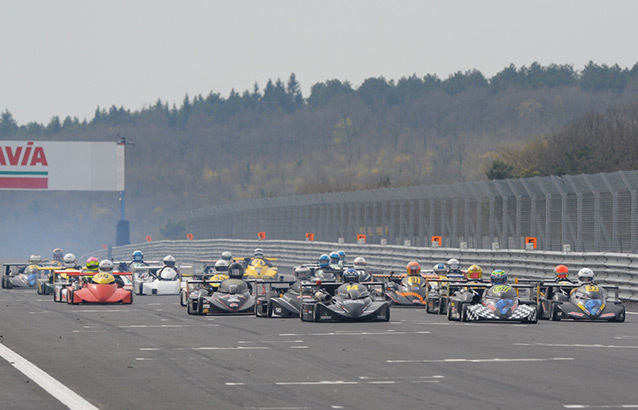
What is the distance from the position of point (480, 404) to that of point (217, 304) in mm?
17123

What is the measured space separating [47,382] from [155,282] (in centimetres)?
2854

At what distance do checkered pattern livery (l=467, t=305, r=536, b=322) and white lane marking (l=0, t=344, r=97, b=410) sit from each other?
10.9 metres

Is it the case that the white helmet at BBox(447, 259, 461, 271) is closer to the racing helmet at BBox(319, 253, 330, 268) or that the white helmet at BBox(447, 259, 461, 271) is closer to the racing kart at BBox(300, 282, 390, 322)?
the racing helmet at BBox(319, 253, 330, 268)

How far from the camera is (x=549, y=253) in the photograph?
120ft

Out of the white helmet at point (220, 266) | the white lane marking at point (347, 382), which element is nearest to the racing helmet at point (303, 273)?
the white helmet at point (220, 266)

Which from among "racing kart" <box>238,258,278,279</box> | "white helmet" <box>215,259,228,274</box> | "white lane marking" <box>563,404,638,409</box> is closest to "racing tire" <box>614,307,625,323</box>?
"white helmet" <box>215,259,228,274</box>

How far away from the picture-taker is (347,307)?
86.5ft

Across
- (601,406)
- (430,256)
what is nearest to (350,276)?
(601,406)

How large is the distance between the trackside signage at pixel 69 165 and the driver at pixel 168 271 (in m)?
36.1

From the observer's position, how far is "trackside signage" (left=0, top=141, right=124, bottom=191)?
260ft

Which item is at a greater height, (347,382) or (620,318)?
(620,318)

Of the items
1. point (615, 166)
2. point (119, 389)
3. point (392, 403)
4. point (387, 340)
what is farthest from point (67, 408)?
point (615, 166)

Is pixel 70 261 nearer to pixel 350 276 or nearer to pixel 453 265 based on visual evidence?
pixel 453 265

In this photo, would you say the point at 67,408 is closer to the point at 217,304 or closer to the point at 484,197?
the point at 217,304
